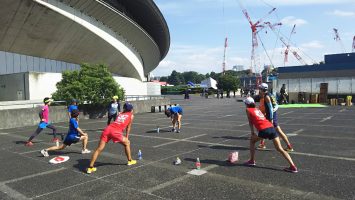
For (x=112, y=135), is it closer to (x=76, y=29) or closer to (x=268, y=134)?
(x=268, y=134)

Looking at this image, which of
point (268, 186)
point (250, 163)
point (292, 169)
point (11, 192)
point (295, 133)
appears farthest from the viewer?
point (295, 133)

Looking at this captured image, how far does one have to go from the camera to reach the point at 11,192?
6.31 metres

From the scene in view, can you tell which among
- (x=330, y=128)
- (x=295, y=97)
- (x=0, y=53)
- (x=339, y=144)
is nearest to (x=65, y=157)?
(x=339, y=144)

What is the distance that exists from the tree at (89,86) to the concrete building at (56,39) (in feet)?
18.4

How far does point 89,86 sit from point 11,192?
1674 cm

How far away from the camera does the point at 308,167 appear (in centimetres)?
746

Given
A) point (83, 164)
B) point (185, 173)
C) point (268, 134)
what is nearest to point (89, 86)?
point (83, 164)

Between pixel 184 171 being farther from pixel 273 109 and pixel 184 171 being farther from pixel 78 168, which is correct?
pixel 273 109

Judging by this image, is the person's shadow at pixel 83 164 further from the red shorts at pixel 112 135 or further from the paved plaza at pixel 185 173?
the red shorts at pixel 112 135

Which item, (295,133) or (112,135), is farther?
(295,133)

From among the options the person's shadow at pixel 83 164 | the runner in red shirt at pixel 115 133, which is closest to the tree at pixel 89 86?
the person's shadow at pixel 83 164

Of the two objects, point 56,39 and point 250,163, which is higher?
point 56,39

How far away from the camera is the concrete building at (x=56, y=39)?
27.2 m

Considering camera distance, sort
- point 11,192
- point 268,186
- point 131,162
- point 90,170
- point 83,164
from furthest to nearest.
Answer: point 83,164 < point 131,162 < point 90,170 < point 11,192 < point 268,186
